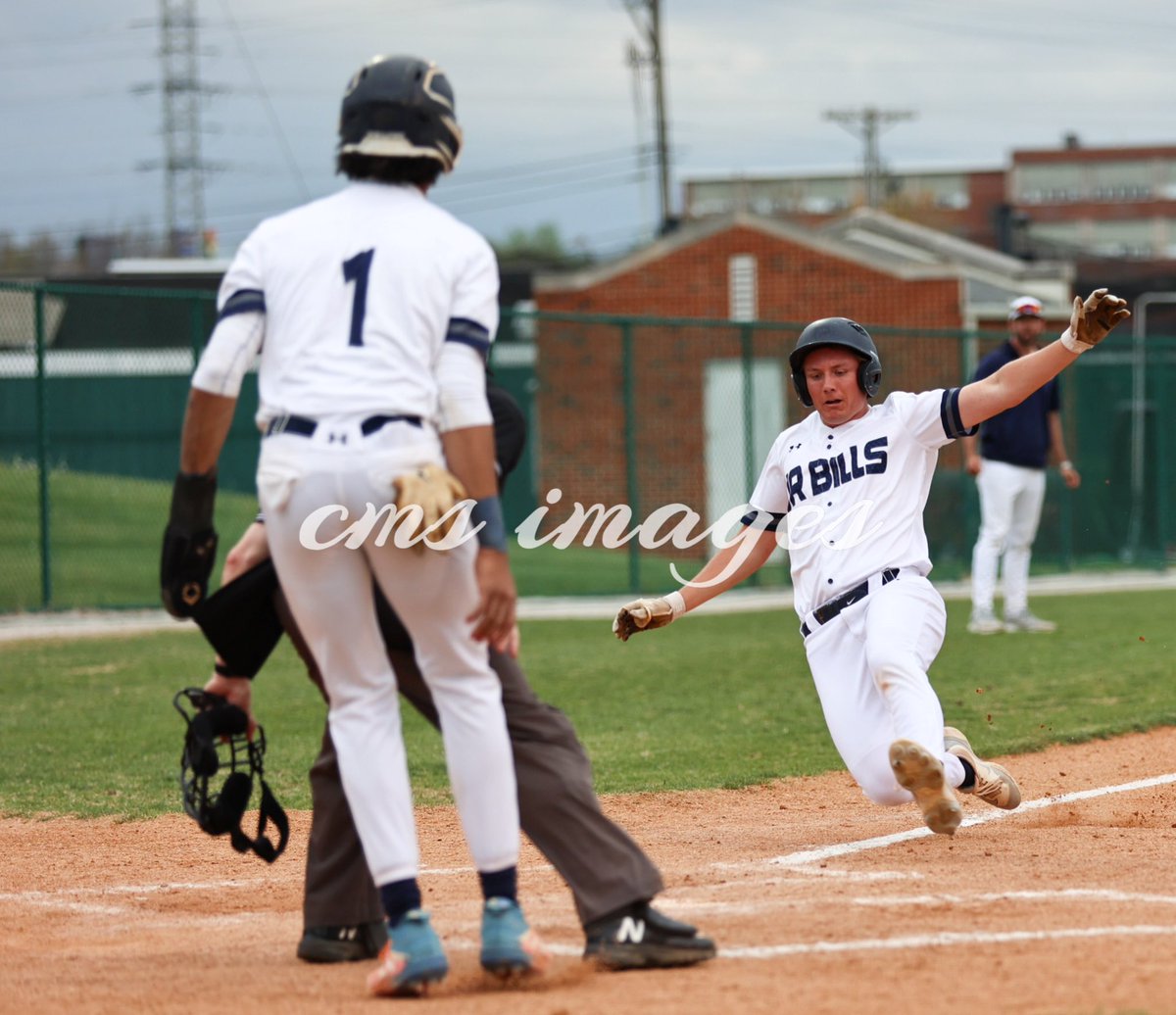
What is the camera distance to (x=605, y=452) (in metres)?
22.7

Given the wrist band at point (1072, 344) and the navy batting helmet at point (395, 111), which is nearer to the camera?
the navy batting helmet at point (395, 111)

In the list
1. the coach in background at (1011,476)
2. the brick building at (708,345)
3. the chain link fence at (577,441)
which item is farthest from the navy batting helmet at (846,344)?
the brick building at (708,345)

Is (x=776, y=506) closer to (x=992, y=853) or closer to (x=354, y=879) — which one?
(x=992, y=853)

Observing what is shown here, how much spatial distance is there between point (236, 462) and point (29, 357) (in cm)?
257

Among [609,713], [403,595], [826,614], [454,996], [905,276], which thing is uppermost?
[905,276]

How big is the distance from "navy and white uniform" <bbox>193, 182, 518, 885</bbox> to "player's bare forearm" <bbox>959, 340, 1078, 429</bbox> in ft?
6.95

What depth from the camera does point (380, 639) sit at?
3.96 m

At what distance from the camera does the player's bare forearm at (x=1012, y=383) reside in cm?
528

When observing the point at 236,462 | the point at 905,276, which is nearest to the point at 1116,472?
the point at 905,276

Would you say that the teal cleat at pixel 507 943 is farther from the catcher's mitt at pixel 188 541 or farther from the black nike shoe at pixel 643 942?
the catcher's mitt at pixel 188 541

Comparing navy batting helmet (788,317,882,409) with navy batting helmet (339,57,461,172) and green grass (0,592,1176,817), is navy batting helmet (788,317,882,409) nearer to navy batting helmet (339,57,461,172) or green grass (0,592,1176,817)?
navy batting helmet (339,57,461,172)

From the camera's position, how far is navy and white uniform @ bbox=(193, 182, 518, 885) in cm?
379

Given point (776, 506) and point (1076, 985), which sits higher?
point (776, 506)

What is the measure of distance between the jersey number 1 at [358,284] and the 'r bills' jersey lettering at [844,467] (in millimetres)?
2455
